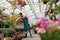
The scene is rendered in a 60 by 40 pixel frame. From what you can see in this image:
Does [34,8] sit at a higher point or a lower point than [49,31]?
lower

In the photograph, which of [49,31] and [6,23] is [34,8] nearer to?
[6,23]

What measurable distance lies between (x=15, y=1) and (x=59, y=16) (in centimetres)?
93

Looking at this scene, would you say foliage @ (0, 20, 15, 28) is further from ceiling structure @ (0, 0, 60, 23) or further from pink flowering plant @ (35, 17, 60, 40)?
pink flowering plant @ (35, 17, 60, 40)

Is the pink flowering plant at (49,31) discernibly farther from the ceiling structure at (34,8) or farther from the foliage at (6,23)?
the foliage at (6,23)

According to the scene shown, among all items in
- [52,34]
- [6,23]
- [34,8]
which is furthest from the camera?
[6,23]

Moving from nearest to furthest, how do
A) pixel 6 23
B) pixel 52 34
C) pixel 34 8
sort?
1. pixel 52 34
2. pixel 34 8
3. pixel 6 23

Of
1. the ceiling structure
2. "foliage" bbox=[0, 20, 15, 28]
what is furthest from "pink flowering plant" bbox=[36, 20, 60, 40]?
"foliage" bbox=[0, 20, 15, 28]

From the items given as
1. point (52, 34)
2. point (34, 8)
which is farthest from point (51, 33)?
point (34, 8)

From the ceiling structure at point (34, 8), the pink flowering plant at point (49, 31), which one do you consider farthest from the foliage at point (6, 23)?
the pink flowering plant at point (49, 31)

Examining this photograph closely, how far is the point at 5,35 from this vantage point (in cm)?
438

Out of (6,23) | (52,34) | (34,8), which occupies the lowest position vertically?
(6,23)

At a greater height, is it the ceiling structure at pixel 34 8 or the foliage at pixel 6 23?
the ceiling structure at pixel 34 8

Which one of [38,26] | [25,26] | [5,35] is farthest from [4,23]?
[38,26]

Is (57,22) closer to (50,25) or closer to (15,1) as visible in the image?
(50,25)
